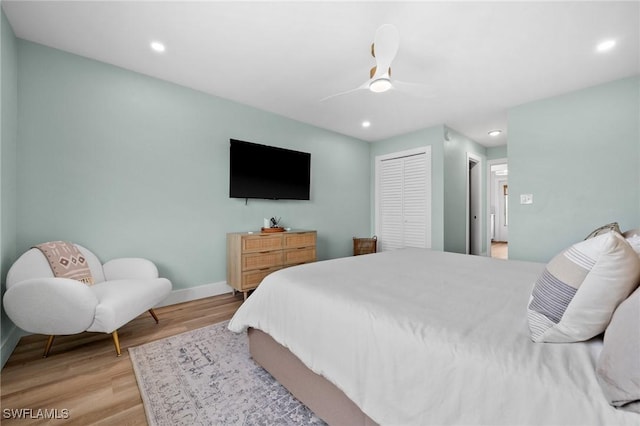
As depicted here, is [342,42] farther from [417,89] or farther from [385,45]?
[417,89]

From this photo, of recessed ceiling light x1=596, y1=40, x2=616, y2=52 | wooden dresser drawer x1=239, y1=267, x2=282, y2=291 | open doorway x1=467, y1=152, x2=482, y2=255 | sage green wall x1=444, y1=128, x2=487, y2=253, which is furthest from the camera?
open doorway x1=467, y1=152, x2=482, y2=255

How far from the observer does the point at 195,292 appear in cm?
312

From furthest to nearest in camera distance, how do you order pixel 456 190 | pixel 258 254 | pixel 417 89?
pixel 456 190 < pixel 258 254 < pixel 417 89

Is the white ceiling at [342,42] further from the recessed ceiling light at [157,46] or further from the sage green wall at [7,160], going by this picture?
the sage green wall at [7,160]

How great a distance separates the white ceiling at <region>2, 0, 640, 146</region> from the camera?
1.87 meters

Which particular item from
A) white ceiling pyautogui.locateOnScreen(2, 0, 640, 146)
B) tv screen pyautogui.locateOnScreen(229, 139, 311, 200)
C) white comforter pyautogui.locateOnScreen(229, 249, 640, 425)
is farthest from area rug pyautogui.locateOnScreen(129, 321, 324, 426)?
white ceiling pyautogui.locateOnScreen(2, 0, 640, 146)

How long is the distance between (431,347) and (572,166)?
350cm

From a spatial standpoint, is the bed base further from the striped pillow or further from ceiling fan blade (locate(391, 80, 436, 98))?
ceiling fan blade (locate(391, 80, 436, 98))

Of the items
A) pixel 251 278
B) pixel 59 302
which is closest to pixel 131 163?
pixel 59 302

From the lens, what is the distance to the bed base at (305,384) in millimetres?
1163

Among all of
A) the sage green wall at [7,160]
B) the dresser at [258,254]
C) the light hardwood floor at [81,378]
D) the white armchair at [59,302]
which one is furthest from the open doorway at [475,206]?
the sage green wall at [7,160]

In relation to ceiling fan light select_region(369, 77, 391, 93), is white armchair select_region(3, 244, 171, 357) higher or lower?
lower

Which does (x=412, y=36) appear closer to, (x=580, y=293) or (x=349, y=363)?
(x=580, y=293)

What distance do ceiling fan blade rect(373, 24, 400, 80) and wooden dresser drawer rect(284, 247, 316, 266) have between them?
2.34 metres
